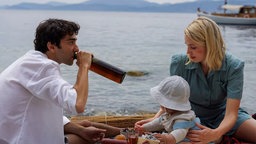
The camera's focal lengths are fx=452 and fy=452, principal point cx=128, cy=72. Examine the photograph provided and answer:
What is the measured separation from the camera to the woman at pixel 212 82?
347cm

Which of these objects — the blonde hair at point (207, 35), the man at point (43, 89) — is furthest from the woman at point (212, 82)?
the man at point (43, 89)

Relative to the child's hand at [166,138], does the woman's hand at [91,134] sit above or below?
below

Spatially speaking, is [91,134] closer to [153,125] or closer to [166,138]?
[153,125]

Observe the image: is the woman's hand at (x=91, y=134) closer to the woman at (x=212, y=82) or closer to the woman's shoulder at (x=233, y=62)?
the woman at (x=212, y=82)

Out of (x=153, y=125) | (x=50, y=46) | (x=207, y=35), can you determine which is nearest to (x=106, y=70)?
(x=50, y=46)

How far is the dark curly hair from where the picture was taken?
9.60 feet

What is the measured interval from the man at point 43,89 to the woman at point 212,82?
3.05ft

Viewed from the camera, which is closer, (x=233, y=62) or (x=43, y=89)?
(x=43, y=89)

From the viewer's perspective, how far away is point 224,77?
3.68 m

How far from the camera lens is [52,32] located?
2.93 metres

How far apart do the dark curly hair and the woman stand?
1007mm

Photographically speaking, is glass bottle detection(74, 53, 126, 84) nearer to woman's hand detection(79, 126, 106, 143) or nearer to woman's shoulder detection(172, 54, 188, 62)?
woman's hand detection(79, 126, 106, 143)

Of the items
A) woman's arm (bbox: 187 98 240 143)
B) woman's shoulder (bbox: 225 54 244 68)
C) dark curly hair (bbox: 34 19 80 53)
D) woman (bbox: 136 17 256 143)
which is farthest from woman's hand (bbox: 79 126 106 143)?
woman's shoulder (bbox: 225 54 244 68)

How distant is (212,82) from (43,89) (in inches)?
63.3
